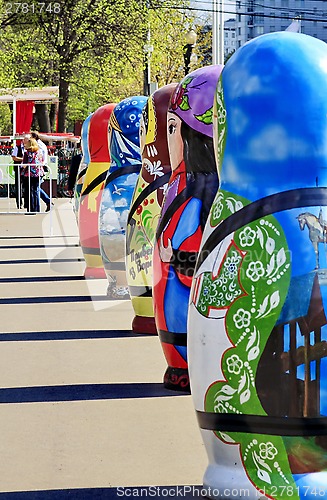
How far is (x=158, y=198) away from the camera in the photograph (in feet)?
25.6

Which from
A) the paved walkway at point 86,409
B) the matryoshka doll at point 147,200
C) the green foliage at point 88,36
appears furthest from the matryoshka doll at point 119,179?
the green foliage at point 88,36

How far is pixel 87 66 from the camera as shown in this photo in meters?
34.8

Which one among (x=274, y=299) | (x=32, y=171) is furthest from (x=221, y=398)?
(x=32, y=171)

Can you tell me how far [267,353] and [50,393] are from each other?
118 inches

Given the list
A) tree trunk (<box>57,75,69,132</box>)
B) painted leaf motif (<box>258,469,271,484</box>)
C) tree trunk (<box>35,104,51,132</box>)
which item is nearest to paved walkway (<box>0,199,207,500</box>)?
painted leaf motif (<box>258,469,271,484</box>)

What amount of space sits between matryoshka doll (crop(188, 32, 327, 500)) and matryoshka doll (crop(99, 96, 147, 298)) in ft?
16.5

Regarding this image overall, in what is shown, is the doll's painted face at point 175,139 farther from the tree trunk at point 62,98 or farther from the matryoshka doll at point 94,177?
the tree trunk at point 62,98

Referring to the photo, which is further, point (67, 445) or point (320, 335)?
point (67, 445)

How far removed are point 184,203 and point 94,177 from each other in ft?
16.7

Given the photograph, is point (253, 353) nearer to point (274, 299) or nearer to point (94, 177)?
point (274, 299)

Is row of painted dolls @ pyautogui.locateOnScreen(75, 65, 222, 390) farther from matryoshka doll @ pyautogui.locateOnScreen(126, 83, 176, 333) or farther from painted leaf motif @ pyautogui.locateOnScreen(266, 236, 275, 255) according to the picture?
painted leaf motif @ pyautogui.locateOnScreen(266, 236, 275, 255)

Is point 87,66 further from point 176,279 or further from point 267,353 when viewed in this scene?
point 267,353

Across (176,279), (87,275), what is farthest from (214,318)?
(87,275)

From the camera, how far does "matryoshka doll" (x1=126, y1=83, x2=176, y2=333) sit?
7.53 m
